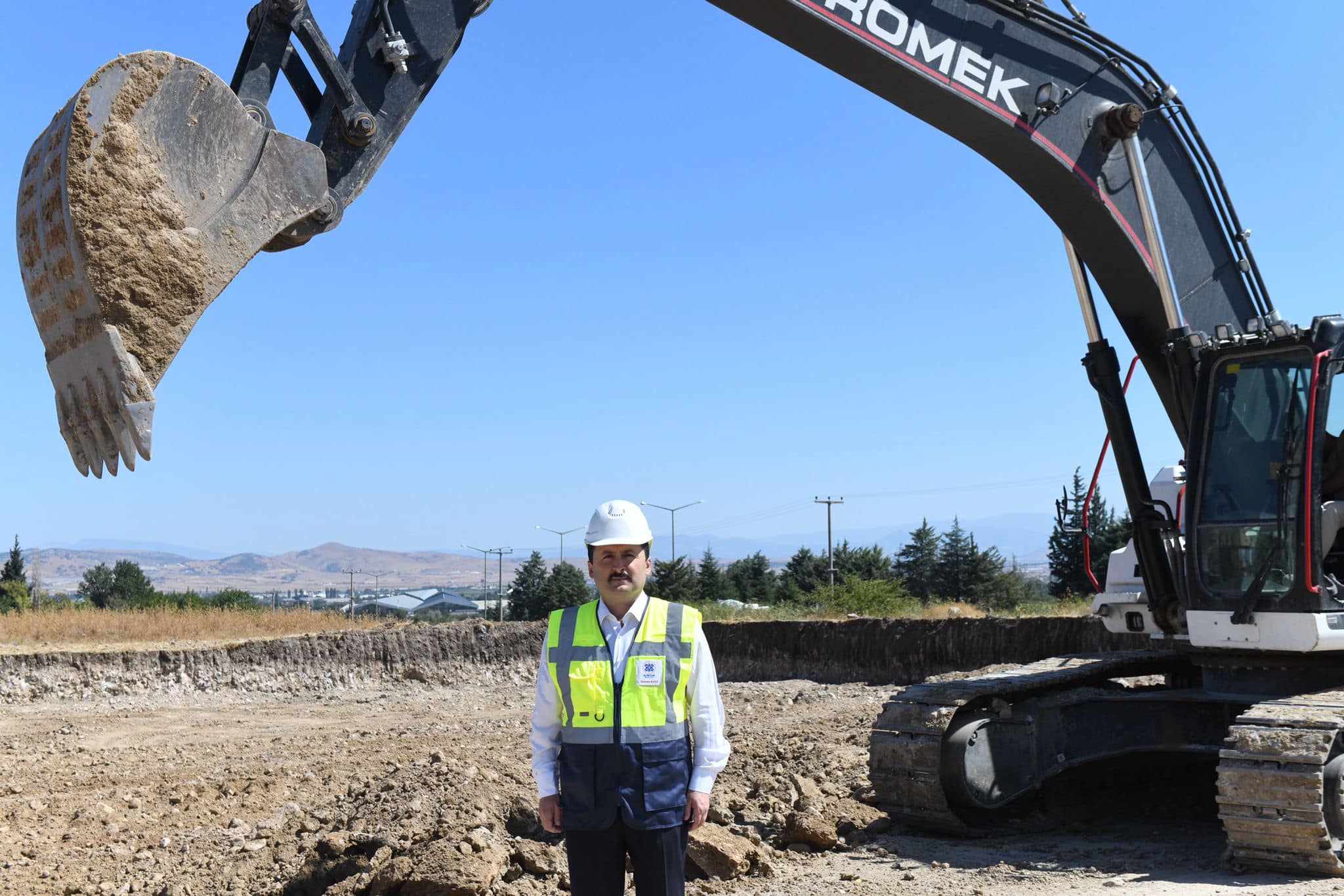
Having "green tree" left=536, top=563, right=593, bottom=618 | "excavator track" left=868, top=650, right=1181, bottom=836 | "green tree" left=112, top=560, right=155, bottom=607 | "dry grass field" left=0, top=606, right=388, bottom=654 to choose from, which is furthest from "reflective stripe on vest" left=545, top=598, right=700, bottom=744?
"green tree" left=112, top=560, right=155, bottom=607

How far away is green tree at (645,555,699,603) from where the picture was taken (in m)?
45.3

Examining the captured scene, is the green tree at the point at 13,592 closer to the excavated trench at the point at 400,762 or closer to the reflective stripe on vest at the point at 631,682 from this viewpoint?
the excavated trench at the point at 400,762

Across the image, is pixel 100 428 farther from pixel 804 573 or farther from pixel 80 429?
pixel 804 573

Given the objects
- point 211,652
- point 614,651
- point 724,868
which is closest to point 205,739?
point 211,652

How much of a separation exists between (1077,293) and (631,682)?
4.57 metres

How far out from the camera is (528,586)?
191 ft

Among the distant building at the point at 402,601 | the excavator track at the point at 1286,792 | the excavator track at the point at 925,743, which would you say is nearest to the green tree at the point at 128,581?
the excavator track at the point at 925,743

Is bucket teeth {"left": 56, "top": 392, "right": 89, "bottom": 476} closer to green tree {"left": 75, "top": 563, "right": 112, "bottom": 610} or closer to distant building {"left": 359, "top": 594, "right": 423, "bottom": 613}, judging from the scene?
green tree {"left": 75, "top": 563, "right": 112, "bottom": 610}

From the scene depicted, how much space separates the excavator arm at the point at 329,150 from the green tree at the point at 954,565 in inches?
1901

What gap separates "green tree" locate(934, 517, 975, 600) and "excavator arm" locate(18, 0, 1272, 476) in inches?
1901

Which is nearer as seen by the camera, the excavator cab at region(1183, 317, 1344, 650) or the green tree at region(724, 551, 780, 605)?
the excavator cab at region(1183, 317, 1344, 650)

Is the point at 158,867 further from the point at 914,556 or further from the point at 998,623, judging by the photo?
the point at 914,556

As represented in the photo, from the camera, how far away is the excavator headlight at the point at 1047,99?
6422 mm

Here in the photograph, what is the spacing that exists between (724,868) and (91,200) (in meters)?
4.22
